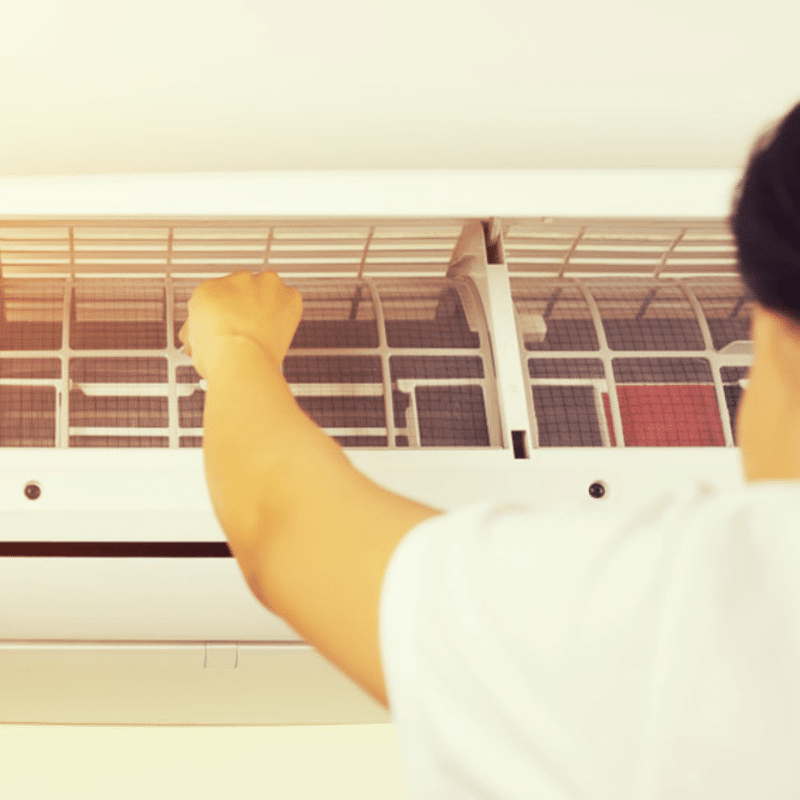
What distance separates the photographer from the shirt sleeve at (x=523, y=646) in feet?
1.26

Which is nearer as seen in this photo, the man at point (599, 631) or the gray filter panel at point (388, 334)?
the man at point (599, 631)

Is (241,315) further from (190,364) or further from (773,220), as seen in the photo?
(773,220)

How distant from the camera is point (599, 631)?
1.26 ft

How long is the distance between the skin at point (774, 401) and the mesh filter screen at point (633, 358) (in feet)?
1.46

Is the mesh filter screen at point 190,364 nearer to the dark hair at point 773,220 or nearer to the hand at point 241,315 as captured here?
the hand at point 241,315

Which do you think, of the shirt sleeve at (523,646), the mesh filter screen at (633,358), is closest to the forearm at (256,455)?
the shirt sleeve at (523,646)

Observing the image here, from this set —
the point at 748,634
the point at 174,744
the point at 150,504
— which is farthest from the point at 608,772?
the point at 174,744

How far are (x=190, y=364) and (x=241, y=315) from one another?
192 mm

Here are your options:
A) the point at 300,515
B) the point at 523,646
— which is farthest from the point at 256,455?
the point at 523,646

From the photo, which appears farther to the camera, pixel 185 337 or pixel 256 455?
pixel 185 337

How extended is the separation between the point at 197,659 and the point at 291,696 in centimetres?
33
